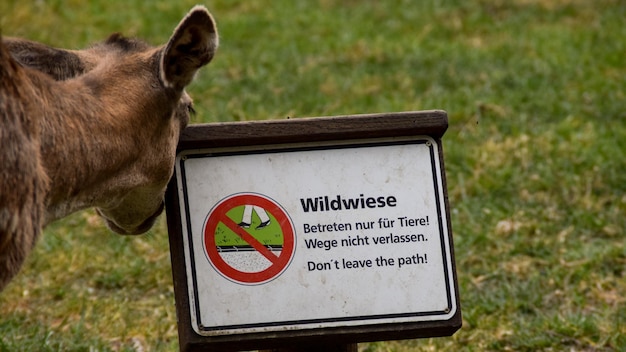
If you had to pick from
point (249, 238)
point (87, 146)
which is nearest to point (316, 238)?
point (249, 238)

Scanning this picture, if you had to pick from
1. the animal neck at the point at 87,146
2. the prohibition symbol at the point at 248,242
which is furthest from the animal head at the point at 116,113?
the prohibition symbol at the point at 248,242

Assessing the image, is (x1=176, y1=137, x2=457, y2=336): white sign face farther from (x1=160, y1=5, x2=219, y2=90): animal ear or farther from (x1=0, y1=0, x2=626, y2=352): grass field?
(x1=0, y1=0, x2=626, y2=352): grass field

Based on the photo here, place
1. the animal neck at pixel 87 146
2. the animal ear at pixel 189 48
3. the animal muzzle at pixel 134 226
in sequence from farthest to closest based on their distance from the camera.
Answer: the animal muzzle at pixel 134 226 < the animal ear at pixel 189 48 < the animal neck at pixel 87 146

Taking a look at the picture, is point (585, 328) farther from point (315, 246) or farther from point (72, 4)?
point (72, 4)

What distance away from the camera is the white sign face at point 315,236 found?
343 centimetres

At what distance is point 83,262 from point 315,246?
2.70 m

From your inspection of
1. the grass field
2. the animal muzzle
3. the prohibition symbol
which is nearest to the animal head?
the animal muzzle

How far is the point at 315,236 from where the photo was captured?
11.4ft

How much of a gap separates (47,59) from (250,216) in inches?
34.1

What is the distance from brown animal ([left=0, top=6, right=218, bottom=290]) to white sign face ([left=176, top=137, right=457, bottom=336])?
23 cm

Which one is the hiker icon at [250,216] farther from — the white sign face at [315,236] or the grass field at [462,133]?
the grass field at [462,133]

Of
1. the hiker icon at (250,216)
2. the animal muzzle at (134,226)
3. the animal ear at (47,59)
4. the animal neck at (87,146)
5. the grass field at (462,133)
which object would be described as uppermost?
the animal ear at (47,59)

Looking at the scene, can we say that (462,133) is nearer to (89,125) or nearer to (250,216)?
(250,216)

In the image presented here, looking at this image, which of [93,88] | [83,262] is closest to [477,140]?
[83,262]
